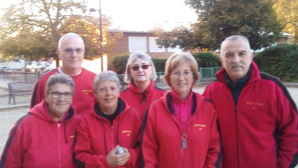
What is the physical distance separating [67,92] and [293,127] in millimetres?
2335

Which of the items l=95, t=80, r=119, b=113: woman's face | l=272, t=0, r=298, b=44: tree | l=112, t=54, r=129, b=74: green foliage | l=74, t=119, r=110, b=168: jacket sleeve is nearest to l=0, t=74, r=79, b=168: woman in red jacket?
l=74, t=119, r=110, b=168: jacket sleeve

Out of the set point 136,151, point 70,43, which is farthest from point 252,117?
point 70,43

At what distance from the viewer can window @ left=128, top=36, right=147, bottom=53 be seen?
3110 cm

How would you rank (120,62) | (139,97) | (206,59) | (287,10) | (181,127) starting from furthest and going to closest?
(206,59) → (287,10) → (120,62) → (139,97) → (181,127)

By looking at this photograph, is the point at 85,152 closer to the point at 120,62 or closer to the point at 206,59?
the point at 120,62

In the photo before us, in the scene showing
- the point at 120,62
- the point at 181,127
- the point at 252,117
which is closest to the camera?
the point at 181,127

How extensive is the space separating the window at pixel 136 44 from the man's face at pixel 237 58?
93.4 feet

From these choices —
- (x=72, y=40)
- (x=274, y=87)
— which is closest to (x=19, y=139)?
(x=72, y=40)

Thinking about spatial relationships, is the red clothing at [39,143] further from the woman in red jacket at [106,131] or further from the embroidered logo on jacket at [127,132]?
the embroidered logo on jacket at [127,132]

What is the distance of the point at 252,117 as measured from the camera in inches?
113

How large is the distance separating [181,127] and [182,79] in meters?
0.48

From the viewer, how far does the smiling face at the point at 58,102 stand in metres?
2.91

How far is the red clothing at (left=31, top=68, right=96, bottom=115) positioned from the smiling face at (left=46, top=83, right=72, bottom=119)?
571 millimetres

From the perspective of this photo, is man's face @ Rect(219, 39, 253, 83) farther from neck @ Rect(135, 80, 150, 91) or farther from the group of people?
neck @ Rect(135, 80, 150, 91)
